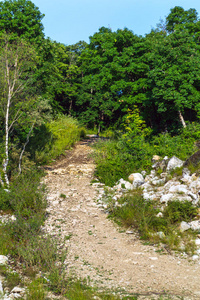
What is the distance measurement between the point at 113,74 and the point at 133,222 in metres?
10.9

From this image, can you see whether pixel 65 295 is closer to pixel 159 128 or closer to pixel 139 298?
pixel 139 298

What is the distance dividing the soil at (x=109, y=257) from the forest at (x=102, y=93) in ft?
2.89

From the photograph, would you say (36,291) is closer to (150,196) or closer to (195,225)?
(195,225)

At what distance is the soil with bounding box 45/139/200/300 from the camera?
15.3 ft

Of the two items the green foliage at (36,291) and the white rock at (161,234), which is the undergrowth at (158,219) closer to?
the white rock at (161,234)

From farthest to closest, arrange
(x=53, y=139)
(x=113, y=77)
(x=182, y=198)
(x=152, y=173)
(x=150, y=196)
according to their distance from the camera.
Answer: (x=53, y=139) → (x=113, y=77) → (x=152, y=173) → (x=150, y=196) → (x=182, y=198)

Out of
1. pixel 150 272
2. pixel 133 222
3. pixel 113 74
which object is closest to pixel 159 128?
pixel 113 74

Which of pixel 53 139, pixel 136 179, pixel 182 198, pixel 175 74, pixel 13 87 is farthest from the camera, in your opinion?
pixel 53 139

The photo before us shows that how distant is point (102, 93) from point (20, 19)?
6.61 m

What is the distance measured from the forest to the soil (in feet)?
2.89

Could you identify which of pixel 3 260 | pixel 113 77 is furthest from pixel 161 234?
pixel 113 77

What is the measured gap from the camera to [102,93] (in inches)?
696

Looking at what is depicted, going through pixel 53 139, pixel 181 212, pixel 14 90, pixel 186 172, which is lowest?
pixel 181 212

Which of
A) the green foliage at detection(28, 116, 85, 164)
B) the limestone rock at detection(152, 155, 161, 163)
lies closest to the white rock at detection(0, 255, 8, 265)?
the limestone rock at detection(152, 155, 161, 163)
